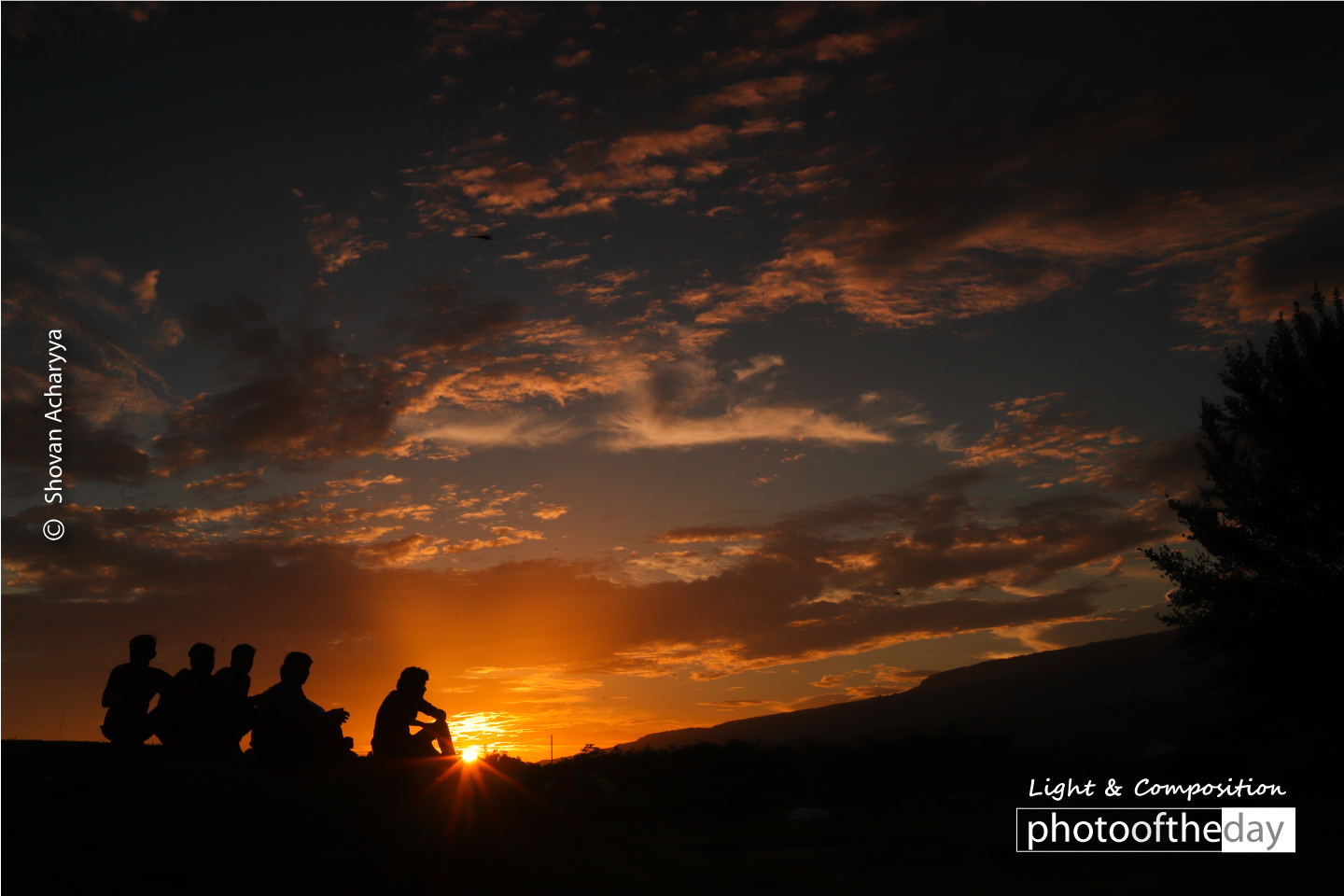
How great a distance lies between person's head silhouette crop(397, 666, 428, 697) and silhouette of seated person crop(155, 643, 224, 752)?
1.95 meters

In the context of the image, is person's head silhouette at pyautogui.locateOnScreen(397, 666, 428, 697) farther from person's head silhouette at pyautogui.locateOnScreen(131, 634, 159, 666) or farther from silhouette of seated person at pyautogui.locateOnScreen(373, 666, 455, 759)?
person's head silhouette at pyautogui.locateOnScreen(131, 634, 159, 666)

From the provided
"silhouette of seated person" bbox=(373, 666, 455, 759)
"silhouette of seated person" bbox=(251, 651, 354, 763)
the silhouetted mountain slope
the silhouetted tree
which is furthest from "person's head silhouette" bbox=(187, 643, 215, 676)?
the silhouetted mountain slope

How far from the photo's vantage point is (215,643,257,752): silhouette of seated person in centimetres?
897

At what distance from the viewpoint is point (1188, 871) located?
49.5 feet

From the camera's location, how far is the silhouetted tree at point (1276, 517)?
18453mm

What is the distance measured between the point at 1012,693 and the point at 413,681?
168727 millimetres

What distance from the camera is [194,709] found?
8.81m

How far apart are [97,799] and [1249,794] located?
26896 mm

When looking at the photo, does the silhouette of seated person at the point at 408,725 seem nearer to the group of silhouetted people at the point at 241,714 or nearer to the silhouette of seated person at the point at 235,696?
the group of silhouetted people at the point at 241,714

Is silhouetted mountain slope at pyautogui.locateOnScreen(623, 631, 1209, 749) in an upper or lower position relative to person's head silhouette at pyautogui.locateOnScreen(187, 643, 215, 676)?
lower

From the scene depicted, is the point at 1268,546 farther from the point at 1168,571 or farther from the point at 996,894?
the point at 996,894

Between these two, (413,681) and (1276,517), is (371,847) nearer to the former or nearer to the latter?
(413,681)

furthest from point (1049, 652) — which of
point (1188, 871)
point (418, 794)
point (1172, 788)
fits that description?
point (418, 794)

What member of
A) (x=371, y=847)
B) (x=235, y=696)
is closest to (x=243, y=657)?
(x=235, y=696)
